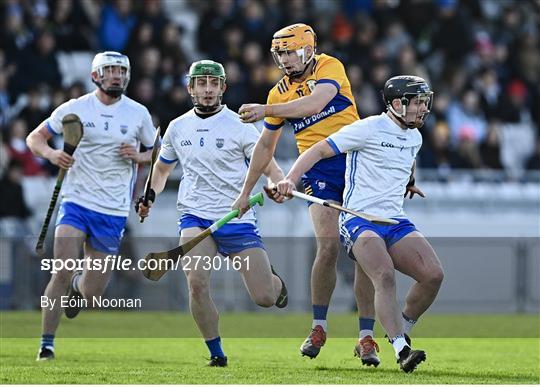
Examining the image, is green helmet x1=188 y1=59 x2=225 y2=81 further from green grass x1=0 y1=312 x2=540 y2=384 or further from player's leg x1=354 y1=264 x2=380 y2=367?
green grass x1=0 y1=312 x2=540 y2=384

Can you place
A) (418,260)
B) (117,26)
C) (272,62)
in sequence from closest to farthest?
(418,260) < (117,26) < (272,62)

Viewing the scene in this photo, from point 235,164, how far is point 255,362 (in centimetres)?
154

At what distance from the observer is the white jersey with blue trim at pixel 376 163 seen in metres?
10.9

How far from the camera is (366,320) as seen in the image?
11.5 m

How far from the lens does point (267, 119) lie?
37.8ft

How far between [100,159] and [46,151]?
20.0 inches

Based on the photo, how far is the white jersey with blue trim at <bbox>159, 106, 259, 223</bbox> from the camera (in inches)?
460

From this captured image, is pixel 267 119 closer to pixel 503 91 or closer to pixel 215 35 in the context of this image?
pixel 215 35

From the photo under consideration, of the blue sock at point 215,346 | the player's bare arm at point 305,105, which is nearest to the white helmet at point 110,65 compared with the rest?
the player's bare arm at point 305,105

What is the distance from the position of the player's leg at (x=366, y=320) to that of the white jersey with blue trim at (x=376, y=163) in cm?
67

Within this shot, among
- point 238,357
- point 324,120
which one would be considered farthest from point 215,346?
point 324,120

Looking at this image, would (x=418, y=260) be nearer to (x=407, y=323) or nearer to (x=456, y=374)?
(x=407, y=323)

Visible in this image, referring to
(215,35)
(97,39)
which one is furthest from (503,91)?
(97,39)

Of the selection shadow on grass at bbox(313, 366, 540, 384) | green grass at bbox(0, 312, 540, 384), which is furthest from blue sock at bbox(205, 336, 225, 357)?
shadow on grass at bbox(313, 366, 540, 384)
